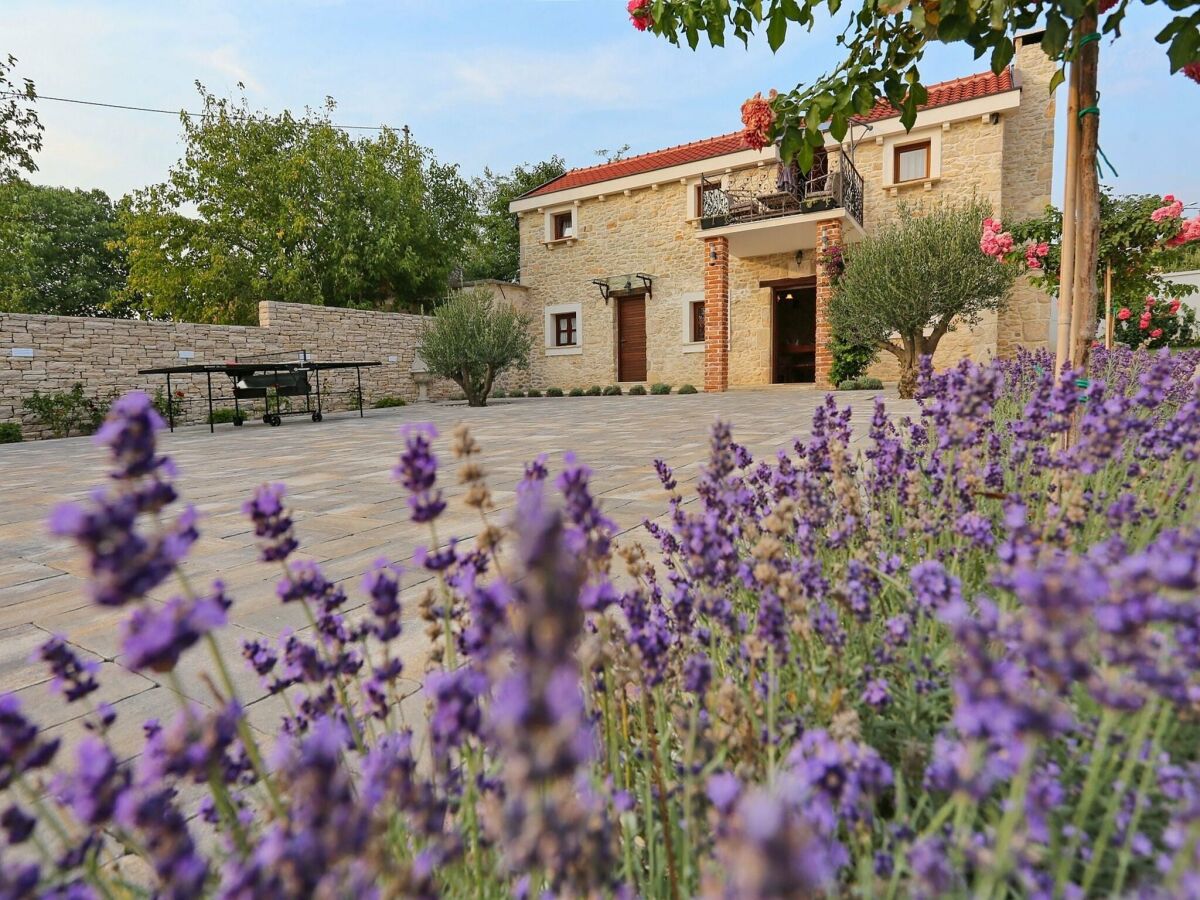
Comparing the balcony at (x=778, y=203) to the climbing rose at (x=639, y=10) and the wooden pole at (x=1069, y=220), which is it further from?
the wooden pole at (x=1069, y=220)

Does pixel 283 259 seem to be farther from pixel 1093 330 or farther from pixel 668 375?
pixel 1093 330

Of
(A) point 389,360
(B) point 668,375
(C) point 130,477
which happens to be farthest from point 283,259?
(C) point 130,477

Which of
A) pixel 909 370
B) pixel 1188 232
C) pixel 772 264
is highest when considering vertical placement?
pixel 772 264

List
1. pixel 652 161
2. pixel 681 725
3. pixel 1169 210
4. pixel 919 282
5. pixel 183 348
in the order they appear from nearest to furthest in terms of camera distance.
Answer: pixel 681 725 → pixel 1169 210 → pixel 919 282 → pixel 183 348 → pixel 652 161

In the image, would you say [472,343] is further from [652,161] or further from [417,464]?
[417,464]

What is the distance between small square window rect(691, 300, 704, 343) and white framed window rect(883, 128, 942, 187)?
5186 millimetres

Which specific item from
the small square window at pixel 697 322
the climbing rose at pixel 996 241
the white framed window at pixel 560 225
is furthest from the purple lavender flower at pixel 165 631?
the white framed window at pixel 560 225

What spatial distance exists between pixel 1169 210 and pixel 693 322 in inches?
476

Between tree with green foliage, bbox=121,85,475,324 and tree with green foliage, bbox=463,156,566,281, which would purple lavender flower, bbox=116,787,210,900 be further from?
tree with green foliage, bbox=463,156,566,281

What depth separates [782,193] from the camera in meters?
14.0

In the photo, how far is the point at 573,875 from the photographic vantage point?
497 millimetres

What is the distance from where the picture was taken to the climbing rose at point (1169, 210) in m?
5.42

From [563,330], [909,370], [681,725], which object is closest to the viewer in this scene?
[681,725]

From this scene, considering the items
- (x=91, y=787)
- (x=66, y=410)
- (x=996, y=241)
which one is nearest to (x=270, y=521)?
(x=91, y=787)
